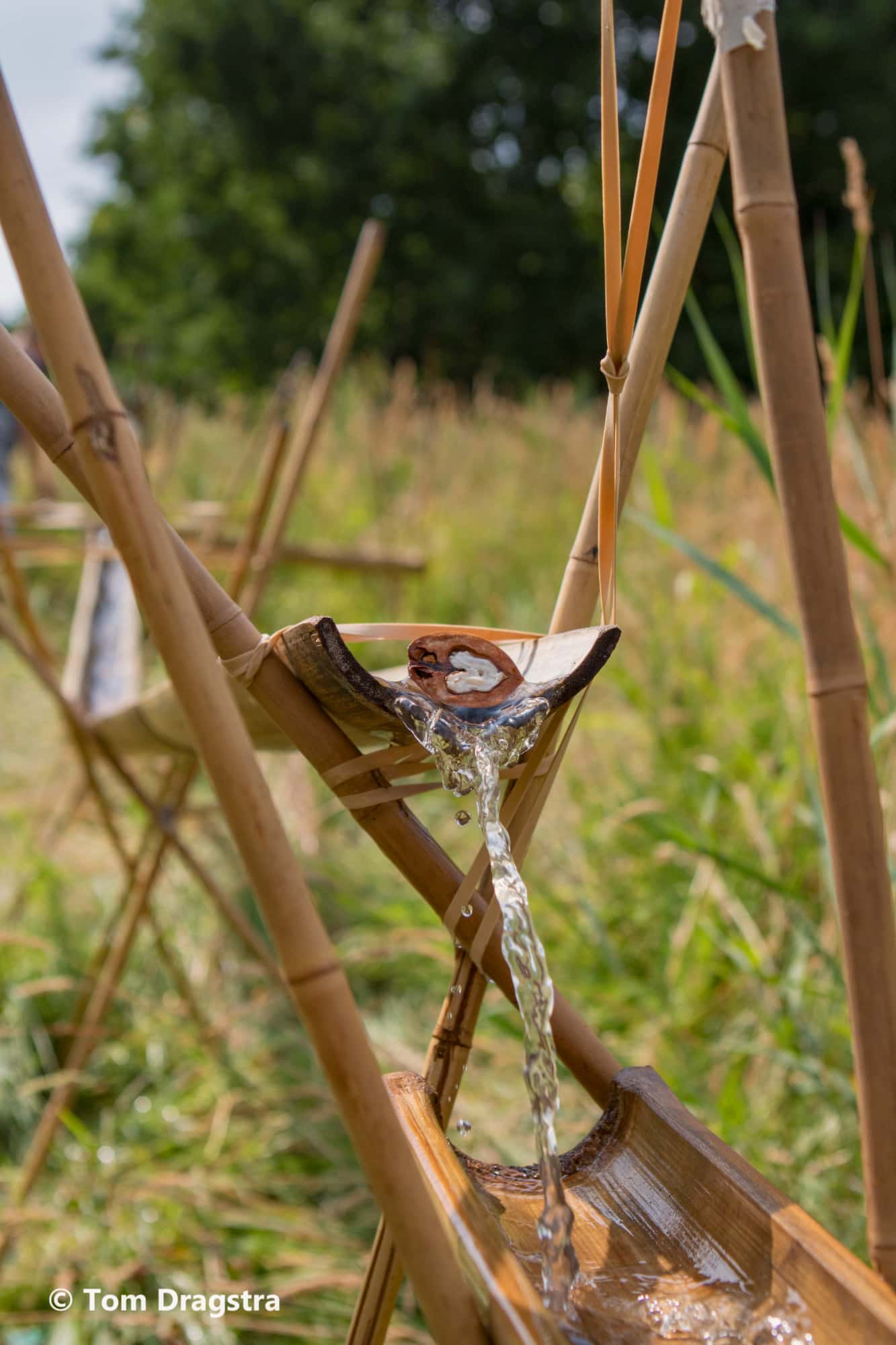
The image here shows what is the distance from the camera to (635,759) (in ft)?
6.98

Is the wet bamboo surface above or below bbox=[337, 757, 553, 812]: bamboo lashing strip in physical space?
below

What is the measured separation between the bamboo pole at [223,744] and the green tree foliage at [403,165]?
10.7 m

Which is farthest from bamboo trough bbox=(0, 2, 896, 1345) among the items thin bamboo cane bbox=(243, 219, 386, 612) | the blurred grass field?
thin bamboo cane bbox=(243, 219, 386, 612)

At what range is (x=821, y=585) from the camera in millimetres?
477

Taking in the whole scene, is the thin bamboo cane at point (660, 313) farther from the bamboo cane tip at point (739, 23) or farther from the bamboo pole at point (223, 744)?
the bamboo pole at point (223, 744)

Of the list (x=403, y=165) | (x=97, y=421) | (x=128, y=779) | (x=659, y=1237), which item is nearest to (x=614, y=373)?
(x=97, y=421)

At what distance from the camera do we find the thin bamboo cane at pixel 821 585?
47cm

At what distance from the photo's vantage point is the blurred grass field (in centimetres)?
122

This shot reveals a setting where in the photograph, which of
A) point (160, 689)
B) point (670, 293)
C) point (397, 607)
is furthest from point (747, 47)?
point (397, 607)

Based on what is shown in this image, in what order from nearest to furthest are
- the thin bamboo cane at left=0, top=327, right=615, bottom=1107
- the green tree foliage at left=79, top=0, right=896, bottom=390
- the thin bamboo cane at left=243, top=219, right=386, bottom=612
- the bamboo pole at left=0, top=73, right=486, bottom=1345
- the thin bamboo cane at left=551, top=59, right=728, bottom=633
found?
the bamboo pole at left=0, top=73, right=486, bottom=1345
the thin bamboo cane at left=0, top=327, right=615, bottom=1107
the thin bamboo cane at left=551, top=59, right=728, bottom=633
the thin bamboo cane at left=243, top=219, right=386, bottom=612
the green tree foliage at left=79, top=0, right=896, bottom=390

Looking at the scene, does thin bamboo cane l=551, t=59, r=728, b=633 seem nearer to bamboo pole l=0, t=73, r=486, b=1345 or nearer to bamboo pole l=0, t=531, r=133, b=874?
bamboo pole l=0, t=73, r=486, b=1345

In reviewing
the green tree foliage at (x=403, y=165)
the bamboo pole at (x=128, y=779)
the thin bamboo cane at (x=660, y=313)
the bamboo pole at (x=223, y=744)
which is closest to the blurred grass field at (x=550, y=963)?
the bamboo pole at (x=128, y=779)

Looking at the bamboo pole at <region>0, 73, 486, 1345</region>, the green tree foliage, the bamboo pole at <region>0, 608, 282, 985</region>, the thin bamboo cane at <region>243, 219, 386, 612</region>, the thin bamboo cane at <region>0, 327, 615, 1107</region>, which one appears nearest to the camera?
the bamboo pole at <region>0, 73, 486, 1345</region>

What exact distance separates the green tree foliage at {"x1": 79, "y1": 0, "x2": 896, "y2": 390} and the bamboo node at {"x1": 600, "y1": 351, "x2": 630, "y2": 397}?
10.5 metres
